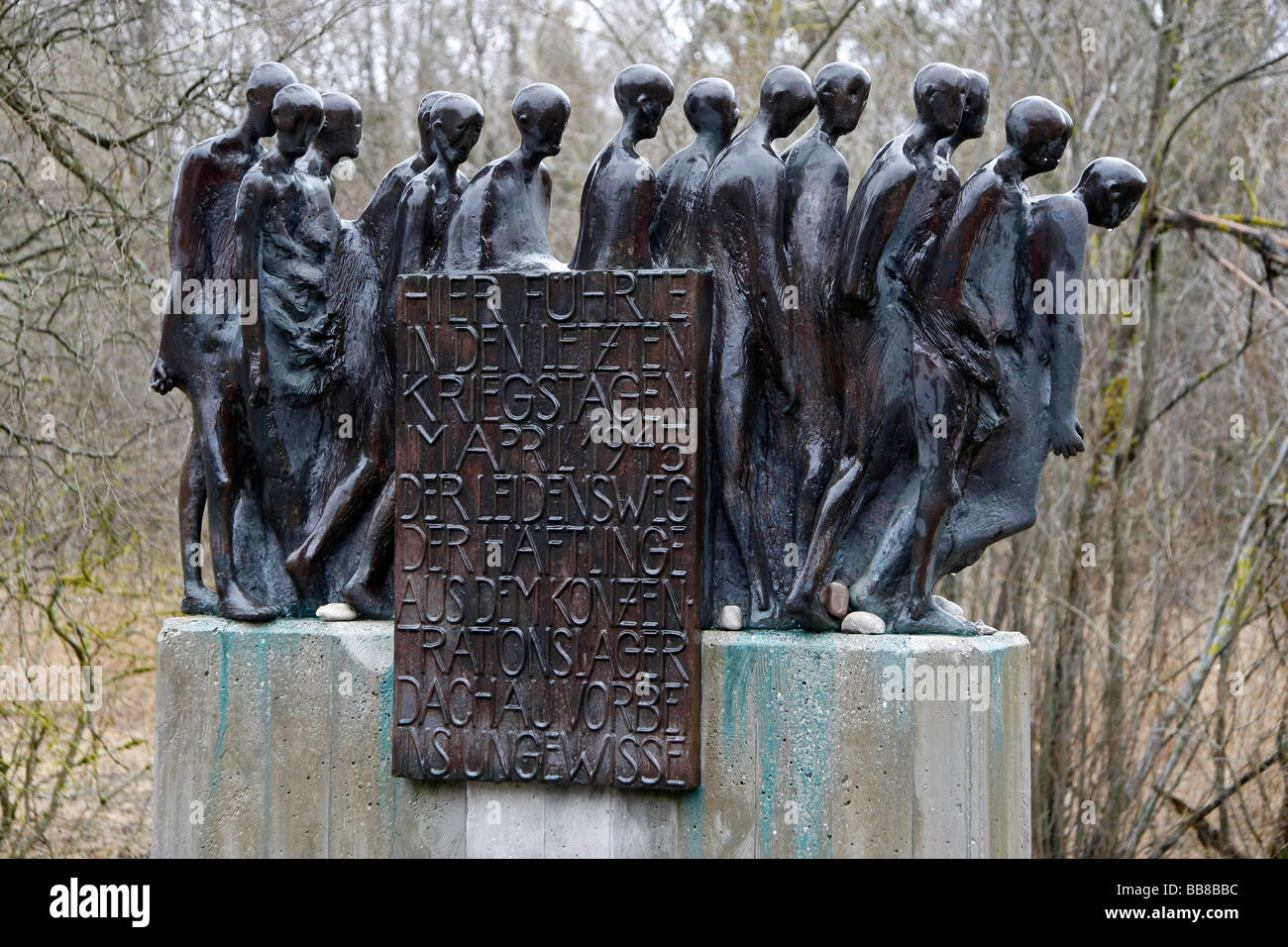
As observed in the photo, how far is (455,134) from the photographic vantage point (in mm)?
5777

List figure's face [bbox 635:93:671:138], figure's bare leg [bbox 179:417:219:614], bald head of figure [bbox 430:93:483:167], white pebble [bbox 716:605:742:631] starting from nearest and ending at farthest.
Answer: white pebble [bbox 716:605:742:631], figure's face [bbox 635:93:671:138], bald head of figure [bbox 430:93:483:167], figure's bare leg [bbox 179:417:219:614]

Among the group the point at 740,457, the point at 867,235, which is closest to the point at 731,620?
the point at 740,457

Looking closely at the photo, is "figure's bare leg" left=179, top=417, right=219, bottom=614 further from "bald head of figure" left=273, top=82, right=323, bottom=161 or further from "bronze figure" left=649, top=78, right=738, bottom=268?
"bronze figure" left=649, top=78, right=738, bottom=268

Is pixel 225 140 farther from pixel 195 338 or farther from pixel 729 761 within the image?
pixel 729 761

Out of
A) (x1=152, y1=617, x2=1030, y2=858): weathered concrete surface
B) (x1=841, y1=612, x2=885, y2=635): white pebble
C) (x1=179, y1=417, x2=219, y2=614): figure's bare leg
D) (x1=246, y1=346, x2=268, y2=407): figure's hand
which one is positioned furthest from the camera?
(x1=179, y1=417, x2=219, y2=614): figure's bare leg

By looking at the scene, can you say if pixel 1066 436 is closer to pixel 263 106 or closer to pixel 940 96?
pixel 940 96

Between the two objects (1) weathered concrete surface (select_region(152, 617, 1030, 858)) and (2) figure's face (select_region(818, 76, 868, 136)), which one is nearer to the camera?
(1) weathered concrete surface (select_region(152, 617, 1030, 858))

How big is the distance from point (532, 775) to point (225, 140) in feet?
8.78

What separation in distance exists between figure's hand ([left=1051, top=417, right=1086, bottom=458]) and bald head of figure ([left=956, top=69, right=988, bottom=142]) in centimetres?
107

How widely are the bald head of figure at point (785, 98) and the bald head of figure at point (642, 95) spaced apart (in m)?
0.35

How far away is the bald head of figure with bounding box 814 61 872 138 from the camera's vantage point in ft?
18.0

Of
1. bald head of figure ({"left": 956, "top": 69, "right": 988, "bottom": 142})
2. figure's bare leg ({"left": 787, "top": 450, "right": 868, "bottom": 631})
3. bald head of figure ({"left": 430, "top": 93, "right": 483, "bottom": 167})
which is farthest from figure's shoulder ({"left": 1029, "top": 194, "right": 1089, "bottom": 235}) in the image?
bald head of figure ({"left": 430, "top": 93, "right": 483, "bottom": 167})

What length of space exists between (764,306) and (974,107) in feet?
3.44

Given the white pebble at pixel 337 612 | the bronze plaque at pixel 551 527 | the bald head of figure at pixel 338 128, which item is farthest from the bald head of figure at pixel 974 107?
the white pebble at pixel 337 612
